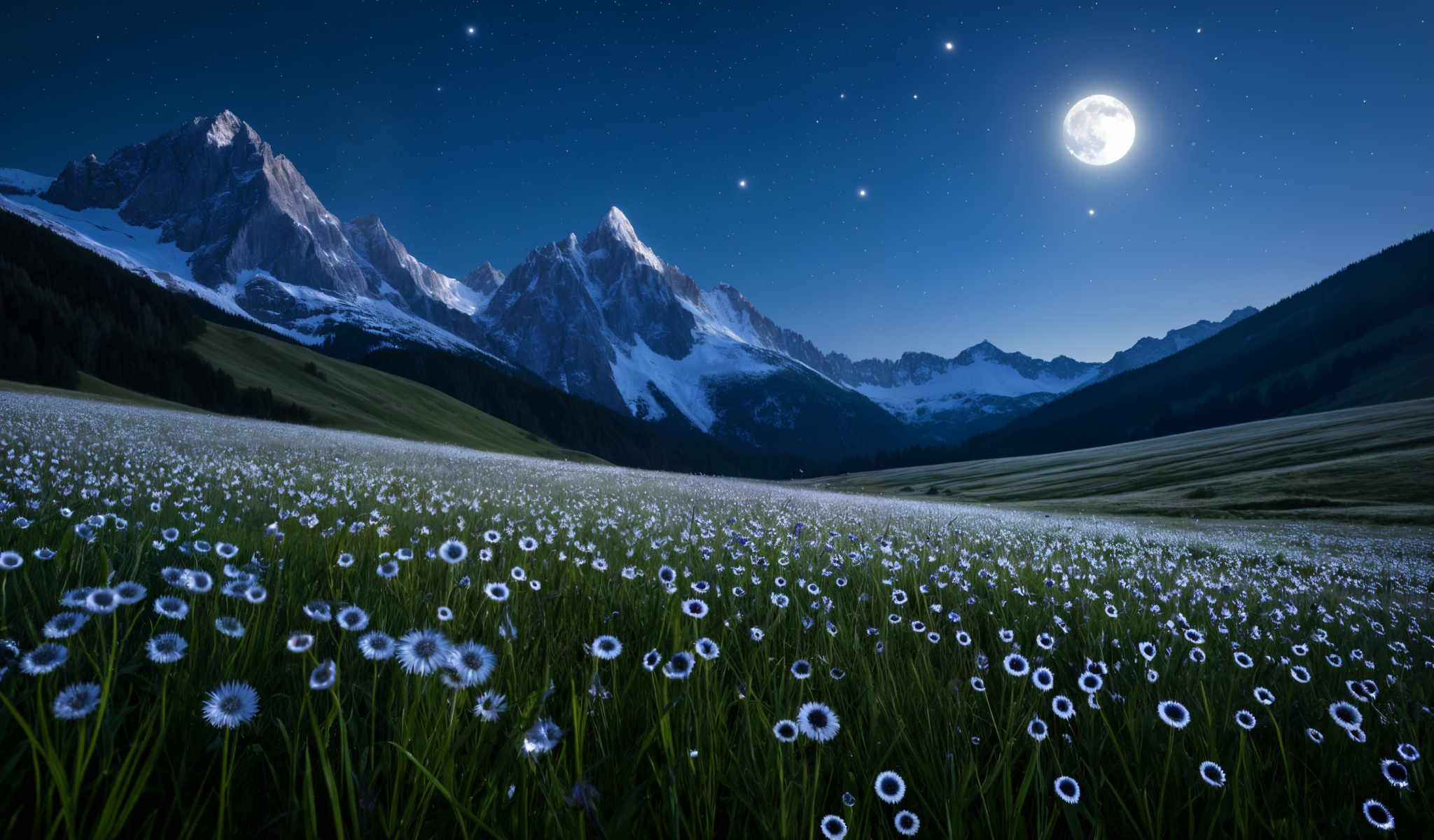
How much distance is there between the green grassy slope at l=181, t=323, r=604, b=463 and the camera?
3949 inches

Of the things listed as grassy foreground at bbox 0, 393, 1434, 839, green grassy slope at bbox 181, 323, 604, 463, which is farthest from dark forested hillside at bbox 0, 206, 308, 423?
grassy foreground at bbox 0, 393, 1434, 839

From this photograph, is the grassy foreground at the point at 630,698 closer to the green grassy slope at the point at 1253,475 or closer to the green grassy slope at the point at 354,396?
the green grassy slope at the point at 1253,475

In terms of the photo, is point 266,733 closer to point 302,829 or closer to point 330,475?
point 302,829

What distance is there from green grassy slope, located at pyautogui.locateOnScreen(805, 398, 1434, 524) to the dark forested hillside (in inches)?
4356

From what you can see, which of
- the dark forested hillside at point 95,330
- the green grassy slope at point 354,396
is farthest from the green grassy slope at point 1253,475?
the dark forested hillside at point 95,330

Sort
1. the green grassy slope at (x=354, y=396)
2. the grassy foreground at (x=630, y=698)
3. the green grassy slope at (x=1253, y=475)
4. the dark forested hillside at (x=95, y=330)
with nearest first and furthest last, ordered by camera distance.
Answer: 1. the grassy foreground at (x=630, y=698)
2. the green grassy slope at (x=1253, y=475)
3. the dark forested hillside at (x=95, y=330)
4. the green grassy slope at (x=354, y=396)

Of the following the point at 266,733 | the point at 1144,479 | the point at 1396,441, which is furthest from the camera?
the point at 1144,479

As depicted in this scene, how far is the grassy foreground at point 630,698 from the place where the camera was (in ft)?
4.63

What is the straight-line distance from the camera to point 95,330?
9231cm

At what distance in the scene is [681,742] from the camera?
5.92 feet

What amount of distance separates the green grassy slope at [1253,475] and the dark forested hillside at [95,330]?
111m

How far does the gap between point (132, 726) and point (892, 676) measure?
2574 millimetres

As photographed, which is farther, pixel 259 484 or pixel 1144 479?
pixel 1144 479

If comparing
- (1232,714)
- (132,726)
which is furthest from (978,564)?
(132,726)
